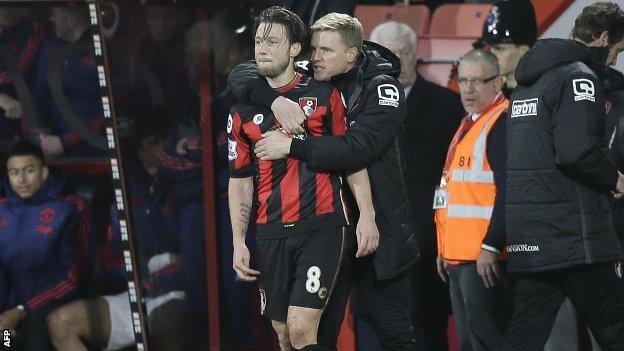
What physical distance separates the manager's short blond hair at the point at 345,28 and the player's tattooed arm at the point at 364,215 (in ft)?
1.58

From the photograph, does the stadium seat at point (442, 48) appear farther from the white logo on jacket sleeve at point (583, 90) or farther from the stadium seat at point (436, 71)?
the white logo on jacket sleeve at point (583, 90)

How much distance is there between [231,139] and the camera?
183 inches

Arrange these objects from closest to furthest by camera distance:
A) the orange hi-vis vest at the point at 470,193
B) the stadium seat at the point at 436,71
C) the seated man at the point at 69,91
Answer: the orange hi-vis vest at the point at 470,193 < the seated man at the point at 69,91 < the stadium seat at the point at 436,71

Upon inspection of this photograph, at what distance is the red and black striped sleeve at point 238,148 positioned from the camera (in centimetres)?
461

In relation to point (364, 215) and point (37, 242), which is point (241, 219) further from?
point (37, 242)

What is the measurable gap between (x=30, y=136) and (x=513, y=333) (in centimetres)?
271

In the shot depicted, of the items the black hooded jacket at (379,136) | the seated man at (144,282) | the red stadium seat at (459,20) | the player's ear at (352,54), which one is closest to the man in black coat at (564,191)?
the black hooded jacket at (379,136)

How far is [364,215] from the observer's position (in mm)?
4566

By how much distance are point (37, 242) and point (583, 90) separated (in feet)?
9.57

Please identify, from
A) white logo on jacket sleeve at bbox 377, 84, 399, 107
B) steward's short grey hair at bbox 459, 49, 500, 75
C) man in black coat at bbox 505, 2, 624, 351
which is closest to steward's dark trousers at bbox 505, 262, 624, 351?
man in black coat at bbox 505, 2, 624, 351

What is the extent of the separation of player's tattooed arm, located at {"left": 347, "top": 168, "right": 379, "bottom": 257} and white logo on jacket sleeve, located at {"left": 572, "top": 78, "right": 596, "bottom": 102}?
832 mm

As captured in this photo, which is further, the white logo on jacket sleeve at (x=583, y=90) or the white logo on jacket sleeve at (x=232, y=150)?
the white logo on jacket sleeve at (x=232, y=150)

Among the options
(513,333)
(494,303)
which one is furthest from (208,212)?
(513,333)

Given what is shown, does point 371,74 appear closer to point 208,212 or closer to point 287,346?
point 287,346
